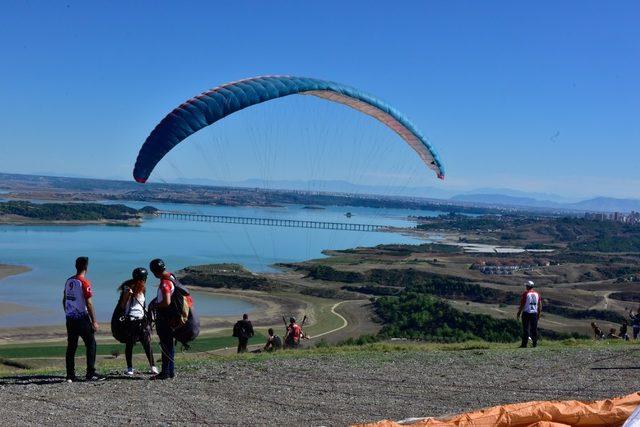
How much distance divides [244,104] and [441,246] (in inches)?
2961

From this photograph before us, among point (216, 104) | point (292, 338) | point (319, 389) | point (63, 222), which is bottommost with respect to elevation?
point (63, 222)

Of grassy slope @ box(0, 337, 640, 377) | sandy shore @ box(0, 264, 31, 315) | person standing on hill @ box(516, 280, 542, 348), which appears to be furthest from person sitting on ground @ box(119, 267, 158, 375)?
sandy shore @ box(0, 264, 31, 315)

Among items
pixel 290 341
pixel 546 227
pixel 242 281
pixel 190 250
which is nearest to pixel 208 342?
pixel 290 341

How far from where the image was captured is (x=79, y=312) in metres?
6.72

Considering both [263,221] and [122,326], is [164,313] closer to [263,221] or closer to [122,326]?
[122,326]

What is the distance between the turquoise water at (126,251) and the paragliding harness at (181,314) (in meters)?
22.9

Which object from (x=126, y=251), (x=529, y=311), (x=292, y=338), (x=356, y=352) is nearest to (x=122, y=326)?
(x=356, y=352)

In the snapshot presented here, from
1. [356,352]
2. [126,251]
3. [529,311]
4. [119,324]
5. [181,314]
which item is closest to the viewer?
[181,314]

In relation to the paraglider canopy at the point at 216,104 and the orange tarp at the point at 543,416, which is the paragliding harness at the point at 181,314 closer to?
the orange tarp at the point at 543,416

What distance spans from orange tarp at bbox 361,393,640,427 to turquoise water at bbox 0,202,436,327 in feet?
86.1

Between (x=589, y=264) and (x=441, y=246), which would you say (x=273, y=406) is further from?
(x=441, y=246)

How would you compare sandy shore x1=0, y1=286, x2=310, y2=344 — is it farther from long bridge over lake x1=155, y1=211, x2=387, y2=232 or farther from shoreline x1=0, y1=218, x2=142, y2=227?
long bridge over lake x1=155, y1=211, x2=387, y2=232

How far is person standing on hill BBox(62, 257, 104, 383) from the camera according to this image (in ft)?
21.9

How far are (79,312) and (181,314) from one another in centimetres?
96
